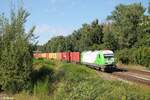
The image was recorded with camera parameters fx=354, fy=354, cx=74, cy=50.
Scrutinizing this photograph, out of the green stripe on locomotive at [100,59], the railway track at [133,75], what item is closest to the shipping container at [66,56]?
the railway track at [133,75]

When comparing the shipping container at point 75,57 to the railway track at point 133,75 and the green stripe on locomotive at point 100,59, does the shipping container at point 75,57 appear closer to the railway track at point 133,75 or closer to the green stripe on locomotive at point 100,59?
the railway track at point 133,75

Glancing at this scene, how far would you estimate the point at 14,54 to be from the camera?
2428cm

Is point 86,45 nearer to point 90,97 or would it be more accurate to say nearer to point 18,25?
point 18,25

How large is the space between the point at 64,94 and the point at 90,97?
200 centimetres

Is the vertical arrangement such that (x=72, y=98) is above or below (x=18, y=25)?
below

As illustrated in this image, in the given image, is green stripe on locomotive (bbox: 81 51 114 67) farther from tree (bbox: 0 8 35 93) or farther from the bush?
tree (bbox: 0 8 35 93)

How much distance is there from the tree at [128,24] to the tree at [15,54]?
5137 centimetres

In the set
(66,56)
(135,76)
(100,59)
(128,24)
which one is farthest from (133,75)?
(66,56)

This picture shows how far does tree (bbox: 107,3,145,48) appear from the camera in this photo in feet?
247

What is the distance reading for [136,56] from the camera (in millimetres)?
59656

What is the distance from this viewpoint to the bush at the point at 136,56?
55938mm

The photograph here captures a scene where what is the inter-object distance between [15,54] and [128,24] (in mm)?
54801

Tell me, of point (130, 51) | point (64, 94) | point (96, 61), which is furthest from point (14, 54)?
point (130, 51)

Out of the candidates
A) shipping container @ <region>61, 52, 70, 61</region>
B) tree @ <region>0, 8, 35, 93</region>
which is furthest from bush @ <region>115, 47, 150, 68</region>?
tree @ <region>0, 8, 35, 93</region>
